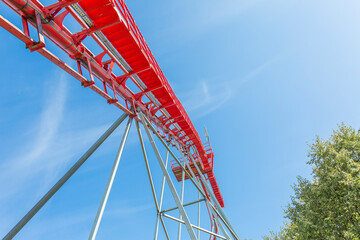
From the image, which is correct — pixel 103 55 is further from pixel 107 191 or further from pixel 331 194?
pixel 331 194

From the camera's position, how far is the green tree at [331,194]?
12.2 metres

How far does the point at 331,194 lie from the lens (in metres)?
13.1

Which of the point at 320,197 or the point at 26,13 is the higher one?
the point at 26,13

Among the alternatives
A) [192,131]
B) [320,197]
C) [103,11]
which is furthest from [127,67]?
[320,197]

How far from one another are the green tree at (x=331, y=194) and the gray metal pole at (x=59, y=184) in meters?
12.4

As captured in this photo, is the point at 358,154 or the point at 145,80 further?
the point at 358,154

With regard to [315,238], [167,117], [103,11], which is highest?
[167,117]

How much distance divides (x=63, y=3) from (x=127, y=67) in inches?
145

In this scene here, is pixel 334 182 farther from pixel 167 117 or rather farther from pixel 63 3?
pixel 63 3

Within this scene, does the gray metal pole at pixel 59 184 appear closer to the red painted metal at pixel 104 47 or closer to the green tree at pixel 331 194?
the red painted metal at pixel 104 47

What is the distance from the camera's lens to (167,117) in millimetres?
14320

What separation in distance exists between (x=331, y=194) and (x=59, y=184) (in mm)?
14336

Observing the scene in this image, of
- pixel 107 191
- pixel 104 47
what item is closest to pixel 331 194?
pixel 107 191

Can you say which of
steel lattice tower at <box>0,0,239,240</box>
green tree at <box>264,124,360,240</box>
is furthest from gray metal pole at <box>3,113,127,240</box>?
green tree at <box>264,124,360,240</box>
